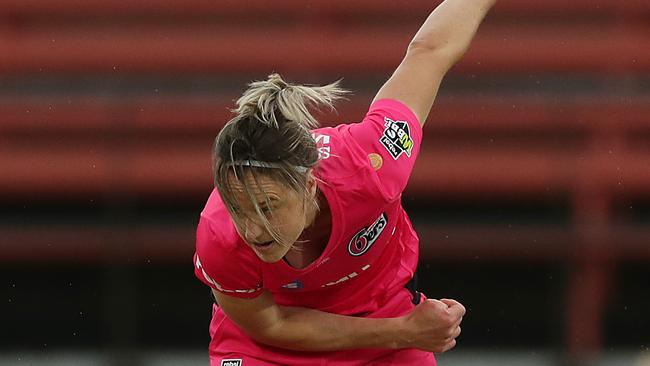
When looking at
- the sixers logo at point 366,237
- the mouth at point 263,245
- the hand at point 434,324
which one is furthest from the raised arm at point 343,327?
the mouth at point 263,245

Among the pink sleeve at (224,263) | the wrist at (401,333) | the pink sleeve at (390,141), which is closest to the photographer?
the pink sleeve at (224,263)

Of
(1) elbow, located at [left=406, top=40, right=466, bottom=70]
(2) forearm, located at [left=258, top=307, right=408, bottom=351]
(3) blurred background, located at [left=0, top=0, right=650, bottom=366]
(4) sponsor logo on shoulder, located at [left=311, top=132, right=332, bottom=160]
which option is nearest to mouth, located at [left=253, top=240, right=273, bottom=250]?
(4) sponsor logo on shoulder, located at [left=311, top=132, right=332, bottom=160]

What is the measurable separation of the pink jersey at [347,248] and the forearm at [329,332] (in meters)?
0.06

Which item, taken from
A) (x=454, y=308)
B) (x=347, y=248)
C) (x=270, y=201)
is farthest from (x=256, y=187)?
(x=454, y=308)

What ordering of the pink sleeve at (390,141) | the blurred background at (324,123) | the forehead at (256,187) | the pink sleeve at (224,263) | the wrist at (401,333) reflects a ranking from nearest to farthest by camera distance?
the forehead at (256,187), the pink sleeve at (224,263), the pink sleeve at (390,141), the wrist at (401,333), the blurred background at (324,123)

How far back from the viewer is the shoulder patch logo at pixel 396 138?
8.01 feet

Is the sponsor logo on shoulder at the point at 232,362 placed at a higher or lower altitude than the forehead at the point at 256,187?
lower

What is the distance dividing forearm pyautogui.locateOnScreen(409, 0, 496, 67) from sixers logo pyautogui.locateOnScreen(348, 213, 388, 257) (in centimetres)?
40

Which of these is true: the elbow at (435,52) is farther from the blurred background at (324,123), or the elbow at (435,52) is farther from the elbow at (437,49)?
the blurred background at (324,123)

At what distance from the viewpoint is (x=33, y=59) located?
6.29m

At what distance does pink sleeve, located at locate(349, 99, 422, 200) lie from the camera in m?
2.42

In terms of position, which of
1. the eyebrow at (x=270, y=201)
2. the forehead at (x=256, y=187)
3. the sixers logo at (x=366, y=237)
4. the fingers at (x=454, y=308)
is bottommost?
the fingers at (x=454, y=308)

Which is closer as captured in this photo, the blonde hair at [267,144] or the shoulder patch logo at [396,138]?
the blonde hair at [267,144]

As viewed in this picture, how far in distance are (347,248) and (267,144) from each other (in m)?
0.37
